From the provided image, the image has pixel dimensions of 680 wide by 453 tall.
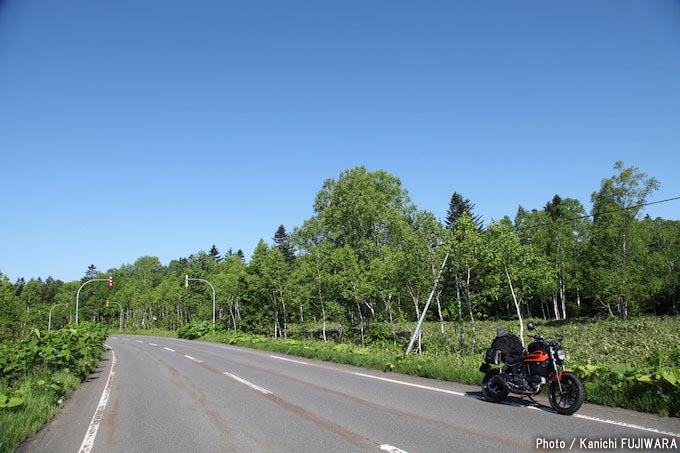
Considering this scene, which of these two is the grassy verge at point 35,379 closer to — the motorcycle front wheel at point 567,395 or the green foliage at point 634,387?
the motorcycle front wheel at point 567,395

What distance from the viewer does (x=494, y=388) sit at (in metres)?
7.70

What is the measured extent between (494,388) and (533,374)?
82 cm

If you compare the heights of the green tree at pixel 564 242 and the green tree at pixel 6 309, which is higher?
the green tree at pixel 564 242

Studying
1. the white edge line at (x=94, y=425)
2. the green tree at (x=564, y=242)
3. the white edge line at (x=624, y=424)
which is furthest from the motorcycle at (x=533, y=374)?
the green tree at (x=564, y=242)

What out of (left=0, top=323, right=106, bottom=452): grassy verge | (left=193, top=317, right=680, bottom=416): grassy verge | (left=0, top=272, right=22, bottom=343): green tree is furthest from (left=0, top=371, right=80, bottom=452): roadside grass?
(left=0, top=272, right=22, bottom=343): green tree

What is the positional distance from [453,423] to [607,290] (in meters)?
40.1

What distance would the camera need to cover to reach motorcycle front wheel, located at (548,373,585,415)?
6.28 m

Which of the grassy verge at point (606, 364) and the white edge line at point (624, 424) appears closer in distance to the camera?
the white edge line at point (624, 424)

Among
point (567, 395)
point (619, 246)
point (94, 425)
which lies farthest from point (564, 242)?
point (94, 425)

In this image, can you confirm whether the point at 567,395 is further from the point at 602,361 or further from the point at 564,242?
the point at 564,242

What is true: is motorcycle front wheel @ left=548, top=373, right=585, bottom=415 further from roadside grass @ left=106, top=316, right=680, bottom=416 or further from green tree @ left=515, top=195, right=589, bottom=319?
green tree @ left=515, top=195, right=589, bottom=319

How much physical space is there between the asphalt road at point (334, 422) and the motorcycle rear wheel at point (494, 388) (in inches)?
8.2

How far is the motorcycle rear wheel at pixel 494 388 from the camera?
753 centimetres

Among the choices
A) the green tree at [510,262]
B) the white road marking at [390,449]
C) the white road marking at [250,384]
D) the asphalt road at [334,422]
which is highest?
the green tree at [510,262]
